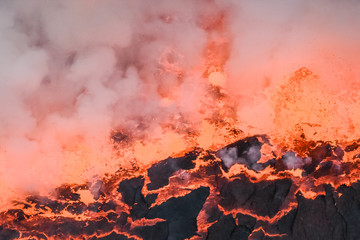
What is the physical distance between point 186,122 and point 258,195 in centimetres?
234

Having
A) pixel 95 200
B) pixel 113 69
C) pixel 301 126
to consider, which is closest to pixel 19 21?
pixel 113 69

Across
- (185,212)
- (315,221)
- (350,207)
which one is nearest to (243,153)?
(185,212)

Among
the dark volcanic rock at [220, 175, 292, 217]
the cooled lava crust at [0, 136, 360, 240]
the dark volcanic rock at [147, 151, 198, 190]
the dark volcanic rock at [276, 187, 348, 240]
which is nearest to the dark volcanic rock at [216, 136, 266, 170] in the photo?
the cooled lava crust at [0, 136, 360, 240]

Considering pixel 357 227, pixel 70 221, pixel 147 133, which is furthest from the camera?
pixel 70 221

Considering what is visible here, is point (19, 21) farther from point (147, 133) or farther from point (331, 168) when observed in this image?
point (331, 168)

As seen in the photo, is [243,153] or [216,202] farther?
[216,202]

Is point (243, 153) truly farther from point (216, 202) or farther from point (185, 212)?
point (185, 212)

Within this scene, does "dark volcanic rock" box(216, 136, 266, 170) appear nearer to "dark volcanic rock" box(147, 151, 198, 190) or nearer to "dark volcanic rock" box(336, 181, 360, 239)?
"dark volcanic rock" box(147, 151, 198, 190)

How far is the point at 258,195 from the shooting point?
7.75 metres

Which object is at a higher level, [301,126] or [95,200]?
[301,126]

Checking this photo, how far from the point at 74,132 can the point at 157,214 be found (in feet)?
8.93

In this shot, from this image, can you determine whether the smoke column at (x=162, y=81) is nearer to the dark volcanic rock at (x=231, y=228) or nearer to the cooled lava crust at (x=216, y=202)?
the cooled lava crust at (x=216, y=202)

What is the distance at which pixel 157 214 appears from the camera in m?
8.02

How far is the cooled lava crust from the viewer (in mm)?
7520
